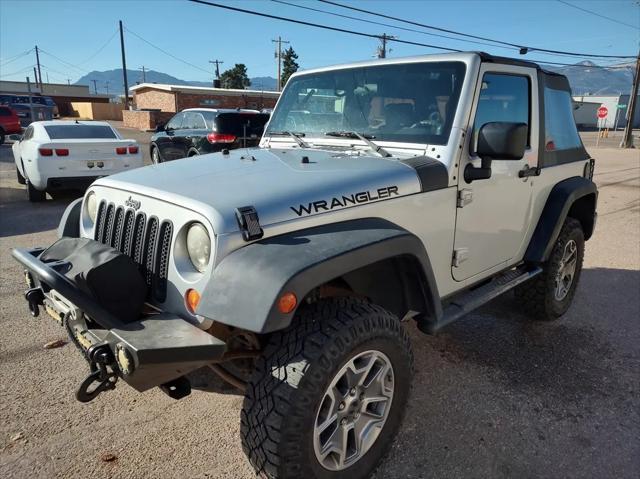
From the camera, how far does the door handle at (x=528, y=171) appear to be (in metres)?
3.43

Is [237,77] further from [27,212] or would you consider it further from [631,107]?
[27,212]

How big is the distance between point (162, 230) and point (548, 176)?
3.06 metres

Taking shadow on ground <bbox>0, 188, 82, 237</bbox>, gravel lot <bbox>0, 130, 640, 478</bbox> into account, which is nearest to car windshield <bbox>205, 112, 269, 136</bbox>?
shadow on ground <bbox>0, 188, 82, 237</bbox>

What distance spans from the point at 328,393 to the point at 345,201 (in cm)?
91

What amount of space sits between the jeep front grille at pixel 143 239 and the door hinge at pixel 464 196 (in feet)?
5.62

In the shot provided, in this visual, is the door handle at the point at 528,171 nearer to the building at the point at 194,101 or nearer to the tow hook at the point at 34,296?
the tow hook at the point at 34,296

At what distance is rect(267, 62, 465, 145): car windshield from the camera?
298 centimetres

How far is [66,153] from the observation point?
8609 mm

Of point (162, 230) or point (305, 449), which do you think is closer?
point (305, 449)

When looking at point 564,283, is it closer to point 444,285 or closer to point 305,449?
point 444,285

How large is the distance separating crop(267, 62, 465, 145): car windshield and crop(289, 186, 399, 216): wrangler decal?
615 mm

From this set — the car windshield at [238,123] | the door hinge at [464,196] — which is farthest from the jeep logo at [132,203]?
the car windshield at [238,123]

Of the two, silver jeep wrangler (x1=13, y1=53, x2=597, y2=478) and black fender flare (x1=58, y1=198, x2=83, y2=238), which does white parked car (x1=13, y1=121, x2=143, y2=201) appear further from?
silver jeep wrangler (x1=13, y1=53, x2=597, y2=478)

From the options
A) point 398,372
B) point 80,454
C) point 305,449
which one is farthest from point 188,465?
point 398,372
